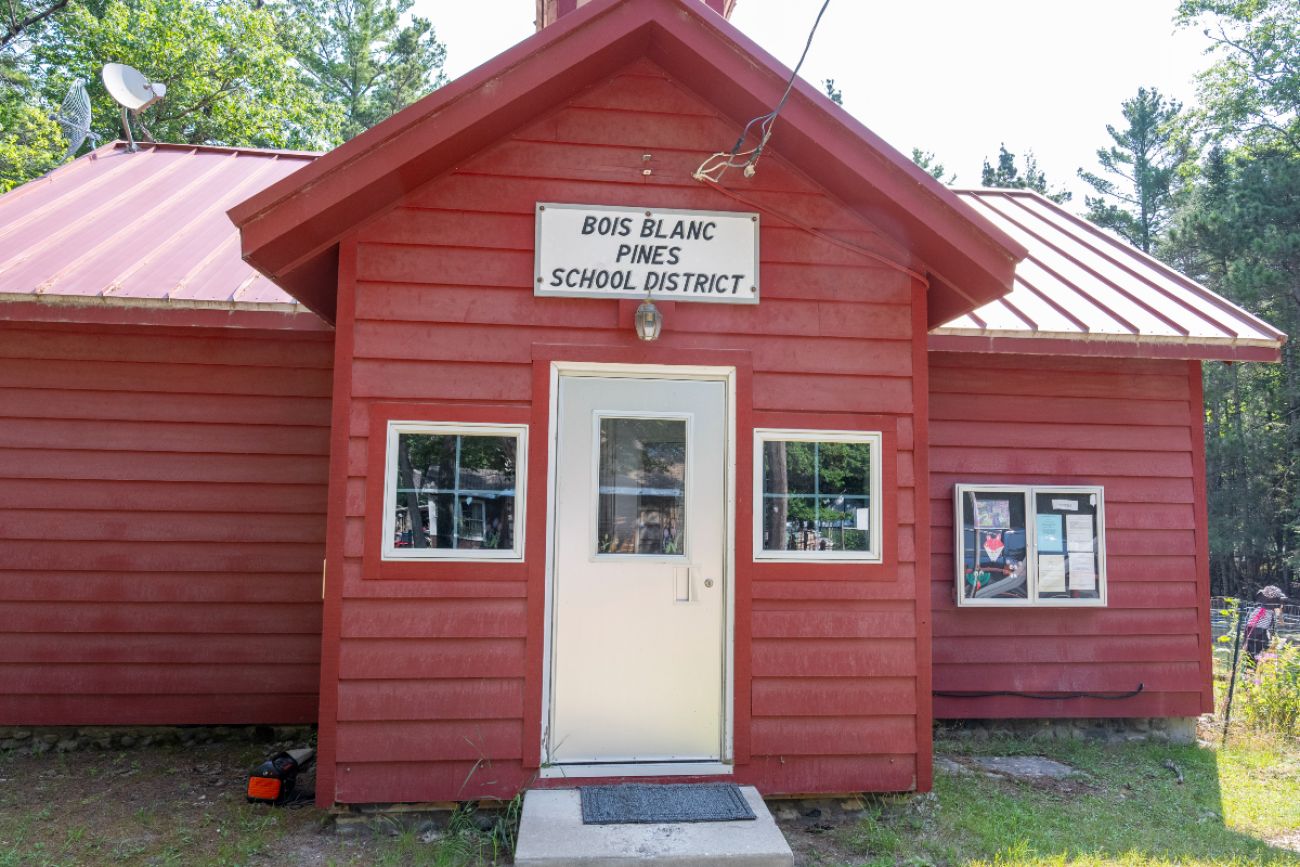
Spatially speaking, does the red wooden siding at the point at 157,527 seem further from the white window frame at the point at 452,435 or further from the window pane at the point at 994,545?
the window pane at the point at 994,545

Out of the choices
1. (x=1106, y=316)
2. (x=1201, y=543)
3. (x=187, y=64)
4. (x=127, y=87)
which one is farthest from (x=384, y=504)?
(x=187, y=64)

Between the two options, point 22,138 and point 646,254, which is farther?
point 22,138

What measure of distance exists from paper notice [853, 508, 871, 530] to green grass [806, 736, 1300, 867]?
1.41 m

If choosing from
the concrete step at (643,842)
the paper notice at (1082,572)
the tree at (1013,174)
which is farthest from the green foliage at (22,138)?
the tree at (1013,174)

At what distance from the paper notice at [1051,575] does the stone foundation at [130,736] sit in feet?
16.4

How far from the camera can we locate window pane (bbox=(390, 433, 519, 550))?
4.52 meters

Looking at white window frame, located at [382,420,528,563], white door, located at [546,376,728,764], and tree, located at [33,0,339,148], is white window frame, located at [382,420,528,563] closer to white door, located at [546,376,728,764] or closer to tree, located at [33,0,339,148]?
white door, located at [546,376,728,764]

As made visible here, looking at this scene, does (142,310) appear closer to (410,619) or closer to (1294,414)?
(410,619)

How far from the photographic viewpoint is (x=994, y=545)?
6.20m

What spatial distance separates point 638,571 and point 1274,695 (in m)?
5.29

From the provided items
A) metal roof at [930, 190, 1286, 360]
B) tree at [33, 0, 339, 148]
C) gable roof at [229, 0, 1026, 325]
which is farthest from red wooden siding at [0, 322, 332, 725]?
tree at [33, 0, 339, 148]

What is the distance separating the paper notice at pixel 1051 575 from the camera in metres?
6.20

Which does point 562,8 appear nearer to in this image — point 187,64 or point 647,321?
point 647,321

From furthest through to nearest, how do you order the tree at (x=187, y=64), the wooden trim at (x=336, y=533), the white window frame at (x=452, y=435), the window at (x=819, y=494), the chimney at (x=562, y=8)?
the tree at (x=187, y=64) → the chimney at (x=562, y=8) → the window at (x=819, y=494) → the white window frame at (x=452, y=435) → the wooden trim at (x=336, y=533)
